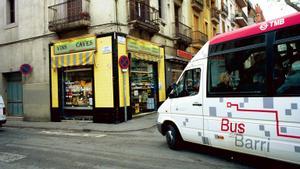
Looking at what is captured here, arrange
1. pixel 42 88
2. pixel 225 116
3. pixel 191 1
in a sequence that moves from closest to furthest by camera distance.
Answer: pixel 225 116, pixel 42 88, pixel 191 1

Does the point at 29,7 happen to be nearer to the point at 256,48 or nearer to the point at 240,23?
the point at 256,48

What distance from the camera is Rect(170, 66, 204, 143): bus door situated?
597 cm

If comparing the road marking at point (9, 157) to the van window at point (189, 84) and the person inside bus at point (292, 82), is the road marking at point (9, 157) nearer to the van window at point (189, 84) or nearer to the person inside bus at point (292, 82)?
the van window at point (189, 84)

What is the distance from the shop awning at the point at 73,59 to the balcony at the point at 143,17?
8.14 ft

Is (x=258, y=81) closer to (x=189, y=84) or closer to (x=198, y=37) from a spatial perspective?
(x=189, y=84)

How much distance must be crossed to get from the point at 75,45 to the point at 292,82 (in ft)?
35.7

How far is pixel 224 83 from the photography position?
5438mm

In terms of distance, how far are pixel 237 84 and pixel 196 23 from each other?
18366mm

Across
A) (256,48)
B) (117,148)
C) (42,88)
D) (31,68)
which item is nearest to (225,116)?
(256,48)

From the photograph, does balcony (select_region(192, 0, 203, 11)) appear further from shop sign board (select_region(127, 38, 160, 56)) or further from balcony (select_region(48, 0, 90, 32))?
balcony (select_region(48, 0, 90, 32))

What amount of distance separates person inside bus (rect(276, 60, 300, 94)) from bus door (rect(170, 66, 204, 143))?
6.06ft

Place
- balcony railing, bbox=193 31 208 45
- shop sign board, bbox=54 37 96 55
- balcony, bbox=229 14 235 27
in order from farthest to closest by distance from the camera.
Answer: balcony, bbox=229 14 235 27 → balcony railing, bbox=193 31 208 45 → shop sign board, bbox=54 37 96 55

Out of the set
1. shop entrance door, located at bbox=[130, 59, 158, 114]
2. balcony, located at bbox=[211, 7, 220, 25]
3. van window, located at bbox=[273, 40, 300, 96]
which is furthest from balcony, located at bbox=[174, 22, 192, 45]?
van window, located at bbox=[273, 40, 300, 96]

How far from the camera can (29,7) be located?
15.9 meters
